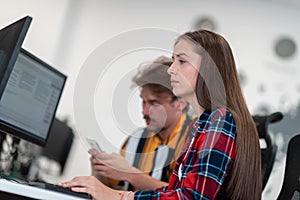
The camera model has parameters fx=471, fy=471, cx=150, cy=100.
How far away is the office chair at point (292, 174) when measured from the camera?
4.39ft

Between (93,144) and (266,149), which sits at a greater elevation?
(266,149)

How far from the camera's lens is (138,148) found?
1.98 meters

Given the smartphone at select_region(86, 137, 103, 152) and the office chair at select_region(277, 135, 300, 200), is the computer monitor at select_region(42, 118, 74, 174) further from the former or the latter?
the office chair at select_region(277, 135, 300, 200)

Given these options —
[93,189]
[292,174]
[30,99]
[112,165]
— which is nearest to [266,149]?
[292,174]

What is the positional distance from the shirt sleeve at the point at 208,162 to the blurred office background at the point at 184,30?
2105mm

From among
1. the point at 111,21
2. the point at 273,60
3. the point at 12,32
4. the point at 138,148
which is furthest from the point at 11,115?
the point at 273,60

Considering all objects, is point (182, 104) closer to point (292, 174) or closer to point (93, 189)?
point (292, 174)

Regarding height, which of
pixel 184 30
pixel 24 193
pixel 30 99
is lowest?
pixel 24 193

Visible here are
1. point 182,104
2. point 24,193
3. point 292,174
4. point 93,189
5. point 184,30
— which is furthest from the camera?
point 184,30

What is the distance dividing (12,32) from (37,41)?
1960 millimetres

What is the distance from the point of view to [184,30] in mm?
3383

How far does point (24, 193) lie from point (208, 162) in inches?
16.5

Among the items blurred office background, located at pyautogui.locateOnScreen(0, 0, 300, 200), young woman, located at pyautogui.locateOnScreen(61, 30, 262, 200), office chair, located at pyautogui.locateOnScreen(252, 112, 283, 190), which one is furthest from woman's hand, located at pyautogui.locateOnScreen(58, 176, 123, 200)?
blurred office background, located at pyautogui.locateOnScreen(0, 0, 300, 200)

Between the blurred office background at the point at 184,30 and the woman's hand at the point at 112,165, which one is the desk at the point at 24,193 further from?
the blurred office background at the point at 184,30
